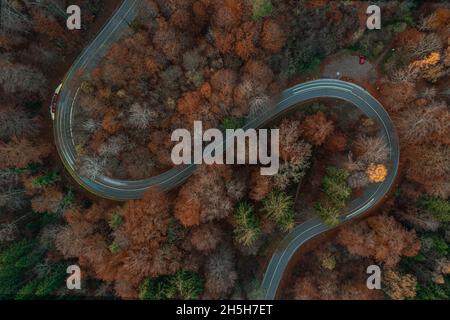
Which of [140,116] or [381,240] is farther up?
[140,116]

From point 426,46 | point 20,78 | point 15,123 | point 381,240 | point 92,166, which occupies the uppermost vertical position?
point 426,46

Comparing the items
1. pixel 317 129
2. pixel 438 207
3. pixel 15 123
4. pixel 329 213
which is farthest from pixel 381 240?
pixel 15 123

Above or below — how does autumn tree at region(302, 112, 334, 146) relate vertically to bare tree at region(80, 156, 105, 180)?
above

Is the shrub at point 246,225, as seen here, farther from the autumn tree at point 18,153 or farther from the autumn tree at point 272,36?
the autumn tree at point 18,153

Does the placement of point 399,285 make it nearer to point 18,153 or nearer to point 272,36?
point 272,36

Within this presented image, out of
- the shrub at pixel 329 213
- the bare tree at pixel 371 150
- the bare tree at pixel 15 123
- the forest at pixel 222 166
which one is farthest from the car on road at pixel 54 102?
the bare tree at pixel 371 150

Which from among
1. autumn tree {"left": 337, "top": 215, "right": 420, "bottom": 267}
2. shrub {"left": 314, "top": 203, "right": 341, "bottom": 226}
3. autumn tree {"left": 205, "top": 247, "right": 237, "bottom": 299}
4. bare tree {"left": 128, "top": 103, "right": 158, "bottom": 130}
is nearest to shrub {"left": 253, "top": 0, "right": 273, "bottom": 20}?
bare tree {"left": 128, "top": 103, "right": 158, "bottom": 130}

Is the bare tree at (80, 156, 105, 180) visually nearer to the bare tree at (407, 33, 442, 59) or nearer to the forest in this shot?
the forest
